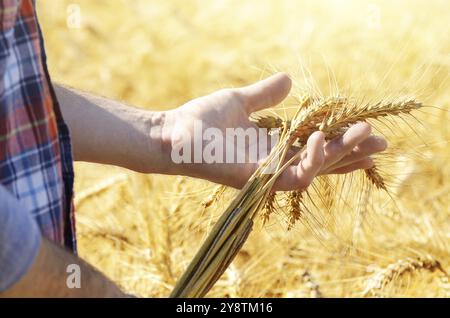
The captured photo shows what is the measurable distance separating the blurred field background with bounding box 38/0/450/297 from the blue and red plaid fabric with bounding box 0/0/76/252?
414mm

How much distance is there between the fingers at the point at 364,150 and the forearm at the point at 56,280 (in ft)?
1.39

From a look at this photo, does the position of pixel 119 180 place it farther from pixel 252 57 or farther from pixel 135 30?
pixel 135 30

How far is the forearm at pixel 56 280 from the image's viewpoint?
78cm

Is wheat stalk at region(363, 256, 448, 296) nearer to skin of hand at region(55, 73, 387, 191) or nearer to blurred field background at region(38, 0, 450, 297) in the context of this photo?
blurred field background at region(38, 0, 450, 297)

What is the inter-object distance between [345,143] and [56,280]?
0.46 m

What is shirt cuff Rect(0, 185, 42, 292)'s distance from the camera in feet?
2.43

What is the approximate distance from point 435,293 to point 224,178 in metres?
0.74

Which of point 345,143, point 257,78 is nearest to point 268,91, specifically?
point 345,143

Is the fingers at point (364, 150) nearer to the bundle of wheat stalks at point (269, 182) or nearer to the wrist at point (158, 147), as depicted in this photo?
the bundle of wheat stalks at point (269, 182)

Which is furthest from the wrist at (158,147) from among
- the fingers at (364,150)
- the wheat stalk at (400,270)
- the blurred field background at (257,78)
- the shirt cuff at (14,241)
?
the wheat stalk at (400,270)

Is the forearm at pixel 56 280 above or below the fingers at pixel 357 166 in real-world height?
above

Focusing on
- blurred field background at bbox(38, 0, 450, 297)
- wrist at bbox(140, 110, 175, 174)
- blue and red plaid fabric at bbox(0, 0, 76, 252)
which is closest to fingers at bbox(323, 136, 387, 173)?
blurred field background at bbox(38, 0, 450, 297)

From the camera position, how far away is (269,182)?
3.53ft
